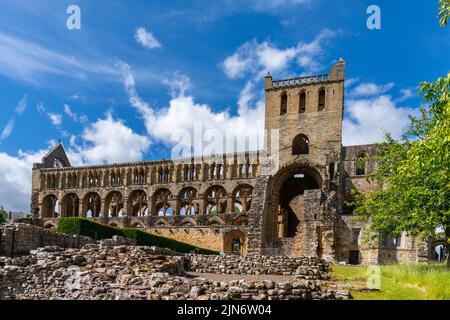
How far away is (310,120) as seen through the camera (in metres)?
41.2

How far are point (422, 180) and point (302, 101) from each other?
23.3 m

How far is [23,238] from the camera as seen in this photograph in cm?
1842

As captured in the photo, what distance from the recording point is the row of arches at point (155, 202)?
172ft

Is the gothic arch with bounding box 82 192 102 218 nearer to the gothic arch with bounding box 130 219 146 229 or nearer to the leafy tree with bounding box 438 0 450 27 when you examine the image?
the gothic arch with bounding box 130 219 146 229

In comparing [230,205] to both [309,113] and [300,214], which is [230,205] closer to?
[300,214]

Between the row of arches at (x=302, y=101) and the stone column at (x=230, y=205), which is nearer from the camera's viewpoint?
the row of arches at (x=302, y=101)

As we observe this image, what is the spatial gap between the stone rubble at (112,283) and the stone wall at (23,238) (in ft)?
4.84

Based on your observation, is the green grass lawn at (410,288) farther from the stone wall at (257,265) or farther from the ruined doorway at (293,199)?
the ruined doorway at (293,199)

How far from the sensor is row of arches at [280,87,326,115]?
4138cm

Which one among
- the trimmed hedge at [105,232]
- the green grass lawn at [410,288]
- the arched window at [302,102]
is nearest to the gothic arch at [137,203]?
the trimmed hedge at [105,232]

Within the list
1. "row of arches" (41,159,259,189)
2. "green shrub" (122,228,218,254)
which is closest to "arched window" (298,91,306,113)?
"row of arches" (41,159,259,189)

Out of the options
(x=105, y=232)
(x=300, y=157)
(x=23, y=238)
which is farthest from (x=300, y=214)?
(x=23, y=238)
